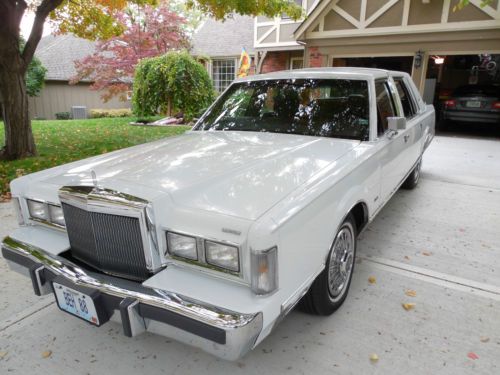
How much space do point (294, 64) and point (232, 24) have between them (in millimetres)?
6819

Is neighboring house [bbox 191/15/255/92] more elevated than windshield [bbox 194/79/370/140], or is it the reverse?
neighboring house [bbox 191/15/255/92]

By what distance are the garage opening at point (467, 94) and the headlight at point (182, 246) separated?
1157 centimetres

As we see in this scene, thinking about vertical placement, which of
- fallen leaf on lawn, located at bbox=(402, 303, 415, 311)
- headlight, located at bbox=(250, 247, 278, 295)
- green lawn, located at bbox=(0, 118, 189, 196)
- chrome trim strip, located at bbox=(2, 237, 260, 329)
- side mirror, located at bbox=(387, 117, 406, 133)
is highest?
side mirror, located at bbox=(387, 117, 406, 133)

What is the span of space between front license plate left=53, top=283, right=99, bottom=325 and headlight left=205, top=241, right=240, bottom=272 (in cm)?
69

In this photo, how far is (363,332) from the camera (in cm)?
260

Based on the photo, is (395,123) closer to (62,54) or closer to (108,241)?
(108,241)

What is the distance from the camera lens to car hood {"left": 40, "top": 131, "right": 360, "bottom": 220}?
215 cm

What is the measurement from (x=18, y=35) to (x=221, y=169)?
6.15m

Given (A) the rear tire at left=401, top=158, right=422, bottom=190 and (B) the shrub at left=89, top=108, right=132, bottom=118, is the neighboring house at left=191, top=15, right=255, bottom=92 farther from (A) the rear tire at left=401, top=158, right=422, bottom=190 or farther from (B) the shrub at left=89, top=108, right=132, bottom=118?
(A) the rear tire at left=401, top=158, right=422, bottom=190

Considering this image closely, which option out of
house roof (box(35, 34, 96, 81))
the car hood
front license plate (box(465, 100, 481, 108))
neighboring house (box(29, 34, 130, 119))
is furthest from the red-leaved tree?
the car hood

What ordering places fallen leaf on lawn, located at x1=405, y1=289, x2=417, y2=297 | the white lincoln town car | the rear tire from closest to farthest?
the white lincoln town car
fallen leaf on lawn, located at x1=405, y1=289, x2=417, y2=297
the rear tire

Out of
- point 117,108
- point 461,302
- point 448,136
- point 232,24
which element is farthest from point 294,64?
point 461,302

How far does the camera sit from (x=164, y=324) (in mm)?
1905

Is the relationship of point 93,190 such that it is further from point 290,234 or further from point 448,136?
point 448,136
